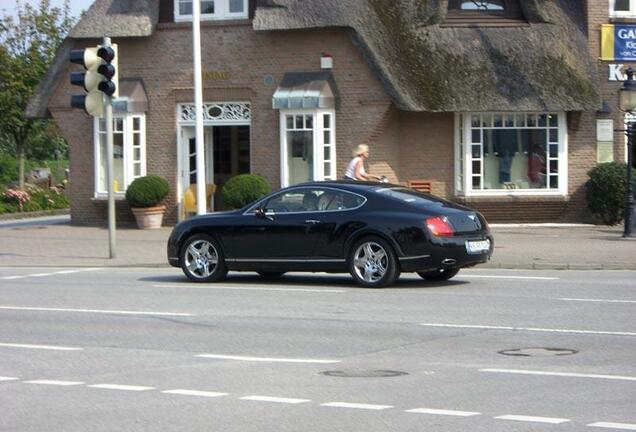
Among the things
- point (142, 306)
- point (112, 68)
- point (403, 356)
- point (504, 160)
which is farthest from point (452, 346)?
point (504, 160)

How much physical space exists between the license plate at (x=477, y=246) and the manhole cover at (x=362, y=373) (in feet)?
20.3

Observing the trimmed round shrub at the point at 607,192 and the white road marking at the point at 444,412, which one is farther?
the trimmed round shrub at the point at 607,192

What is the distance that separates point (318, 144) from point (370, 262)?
38.8 feet

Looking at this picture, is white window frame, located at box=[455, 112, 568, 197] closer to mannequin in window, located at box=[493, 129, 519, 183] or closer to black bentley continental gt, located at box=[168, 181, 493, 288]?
mannequin in window, located at box=[493, 129, 519, 183]

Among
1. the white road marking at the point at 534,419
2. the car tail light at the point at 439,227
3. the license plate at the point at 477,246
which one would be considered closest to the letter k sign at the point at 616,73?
the license plate at the point at 477,246

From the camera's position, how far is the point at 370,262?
1677cm

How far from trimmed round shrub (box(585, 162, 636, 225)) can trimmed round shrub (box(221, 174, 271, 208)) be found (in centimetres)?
766

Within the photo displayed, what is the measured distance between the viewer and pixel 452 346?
38.9 feet

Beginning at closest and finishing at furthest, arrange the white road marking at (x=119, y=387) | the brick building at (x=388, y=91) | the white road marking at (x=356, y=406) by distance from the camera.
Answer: the white road marking at (x=356, y=406), the white road marking at (x=119, y=387), the brick building at (x=388, y=91)

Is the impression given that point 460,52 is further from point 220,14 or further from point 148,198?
point 148,198

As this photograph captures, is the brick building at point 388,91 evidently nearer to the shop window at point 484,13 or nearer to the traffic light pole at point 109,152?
the shop window at point 484,13

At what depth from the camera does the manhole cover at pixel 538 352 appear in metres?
11.2

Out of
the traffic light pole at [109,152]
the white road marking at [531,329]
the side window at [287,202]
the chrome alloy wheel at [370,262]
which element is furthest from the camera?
the traffic light pole at [109,152]

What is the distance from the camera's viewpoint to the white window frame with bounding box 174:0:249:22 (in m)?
29.2
